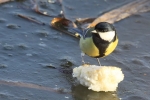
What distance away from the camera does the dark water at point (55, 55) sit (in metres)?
3.92

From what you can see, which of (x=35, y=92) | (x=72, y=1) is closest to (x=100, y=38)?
(x=35, y=92)

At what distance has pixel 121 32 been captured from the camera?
5.21 metres

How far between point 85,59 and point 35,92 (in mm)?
Result: 878

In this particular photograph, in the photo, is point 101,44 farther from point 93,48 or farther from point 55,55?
point 55,55

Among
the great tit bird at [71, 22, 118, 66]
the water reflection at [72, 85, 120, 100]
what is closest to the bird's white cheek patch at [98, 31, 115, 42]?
the great tit bird at [71, 22, 118, 66]

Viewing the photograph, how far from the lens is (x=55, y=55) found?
454 centimetres

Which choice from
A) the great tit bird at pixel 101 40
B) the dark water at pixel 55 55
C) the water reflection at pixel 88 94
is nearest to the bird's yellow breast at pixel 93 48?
the great tit bird at pixel 101 40

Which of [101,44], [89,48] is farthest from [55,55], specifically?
[101,44]

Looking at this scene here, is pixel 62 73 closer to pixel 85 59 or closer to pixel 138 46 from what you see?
pixel 85 59

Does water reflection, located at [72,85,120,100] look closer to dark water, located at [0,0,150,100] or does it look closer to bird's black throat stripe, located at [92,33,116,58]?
dark water, located at [0,0,150,100]

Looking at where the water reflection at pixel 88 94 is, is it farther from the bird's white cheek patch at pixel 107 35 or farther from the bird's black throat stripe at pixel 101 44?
the bird's white cheek patch at pixel 107 35

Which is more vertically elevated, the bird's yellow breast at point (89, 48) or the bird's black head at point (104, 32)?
the bird's black head at point (104, 32)

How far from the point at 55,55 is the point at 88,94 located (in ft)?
2.40

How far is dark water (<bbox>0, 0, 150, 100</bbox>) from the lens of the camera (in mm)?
3920
